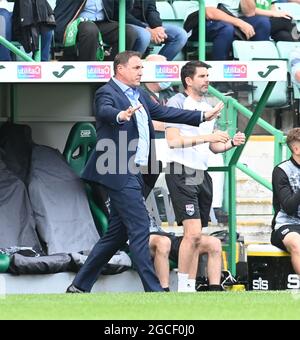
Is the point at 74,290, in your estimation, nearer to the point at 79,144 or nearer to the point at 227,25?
the point at 79,144

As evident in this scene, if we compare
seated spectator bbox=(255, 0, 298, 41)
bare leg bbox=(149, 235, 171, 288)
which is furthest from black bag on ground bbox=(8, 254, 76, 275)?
seated spectator bbox=(255, 0, 298, 41)

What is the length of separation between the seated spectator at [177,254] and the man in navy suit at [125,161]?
117cm

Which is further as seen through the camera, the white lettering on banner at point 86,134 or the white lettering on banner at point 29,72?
the white lettering on banner at point 86,134

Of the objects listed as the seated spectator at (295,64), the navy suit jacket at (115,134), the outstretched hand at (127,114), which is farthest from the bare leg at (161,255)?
the seated spectator at (295,64)

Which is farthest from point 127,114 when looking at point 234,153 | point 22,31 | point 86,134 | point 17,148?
point 234,153

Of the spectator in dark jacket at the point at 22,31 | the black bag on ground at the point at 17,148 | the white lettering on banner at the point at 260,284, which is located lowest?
the white lettering on banner at the point at 260,284

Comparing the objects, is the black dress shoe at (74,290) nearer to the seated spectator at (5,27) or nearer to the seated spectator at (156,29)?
the seated spectator at (5,27)

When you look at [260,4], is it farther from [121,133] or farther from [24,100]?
[121,133]

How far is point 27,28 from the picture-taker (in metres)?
13.4

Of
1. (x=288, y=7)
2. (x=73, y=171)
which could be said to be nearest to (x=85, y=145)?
(x=73, y=171)

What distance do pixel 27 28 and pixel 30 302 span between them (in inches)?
162

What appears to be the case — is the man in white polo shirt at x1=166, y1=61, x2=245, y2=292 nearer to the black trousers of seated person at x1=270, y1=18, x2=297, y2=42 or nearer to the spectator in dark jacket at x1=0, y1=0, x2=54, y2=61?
the spectator in dark jacket at x1=0, y1=0, x2=54, y2=61

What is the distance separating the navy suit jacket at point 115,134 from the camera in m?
11.8

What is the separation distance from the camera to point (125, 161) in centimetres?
1185
